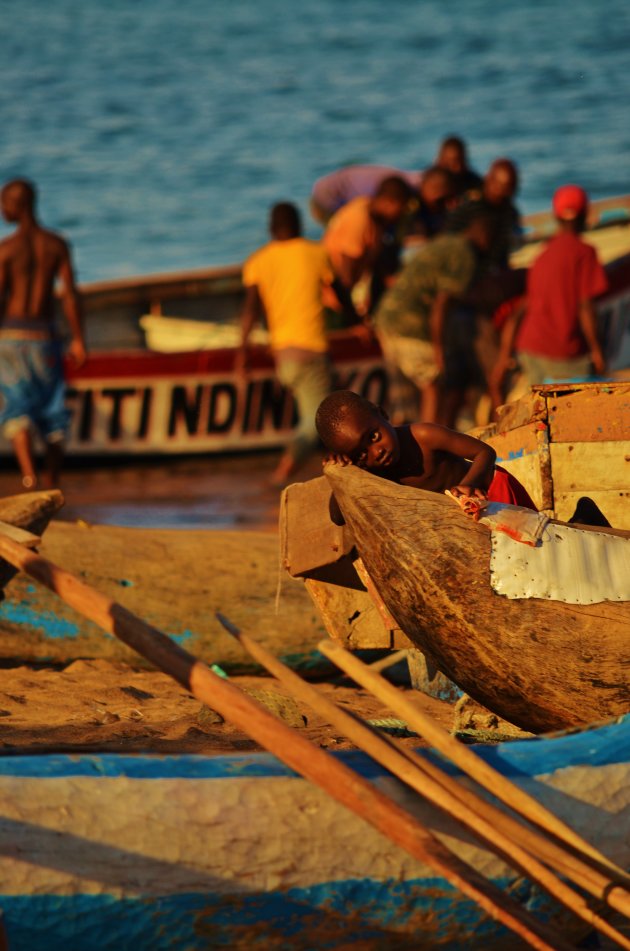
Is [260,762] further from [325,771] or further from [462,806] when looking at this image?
[462,806]

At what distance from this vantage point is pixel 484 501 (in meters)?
4.74

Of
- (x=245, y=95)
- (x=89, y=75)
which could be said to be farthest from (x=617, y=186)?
(x=89, y=75)

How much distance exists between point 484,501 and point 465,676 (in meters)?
0.57

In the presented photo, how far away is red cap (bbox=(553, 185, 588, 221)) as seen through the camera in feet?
28.1

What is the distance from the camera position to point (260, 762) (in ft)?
13.5

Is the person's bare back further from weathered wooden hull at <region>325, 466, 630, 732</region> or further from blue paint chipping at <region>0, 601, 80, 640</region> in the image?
weathered wooden hull at <region>325, 466, 630, 732</region>

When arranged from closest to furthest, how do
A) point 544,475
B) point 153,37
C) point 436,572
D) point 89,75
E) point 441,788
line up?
point 441,788, point 436,572, point 544,475, point 89,75, point 153,37

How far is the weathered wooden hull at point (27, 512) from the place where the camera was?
5809 millimetres

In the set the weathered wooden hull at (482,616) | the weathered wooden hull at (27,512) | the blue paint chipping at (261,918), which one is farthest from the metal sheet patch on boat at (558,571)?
Answer: the weathered wooden hull at (27,512)

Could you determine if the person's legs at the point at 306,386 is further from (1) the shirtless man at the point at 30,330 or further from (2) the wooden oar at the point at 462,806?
(2) the wooden oar at the point at 462,806

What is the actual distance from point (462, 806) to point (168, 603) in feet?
9.59

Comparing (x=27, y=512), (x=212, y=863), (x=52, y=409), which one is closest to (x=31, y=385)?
(x=52, y=409)

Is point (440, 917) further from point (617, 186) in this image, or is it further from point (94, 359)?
point (617, 186)

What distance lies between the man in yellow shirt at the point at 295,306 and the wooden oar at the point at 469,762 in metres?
6.32
